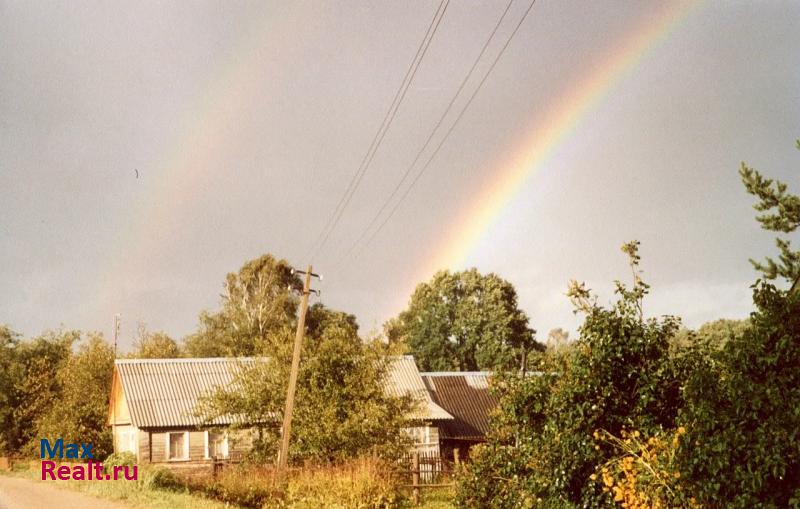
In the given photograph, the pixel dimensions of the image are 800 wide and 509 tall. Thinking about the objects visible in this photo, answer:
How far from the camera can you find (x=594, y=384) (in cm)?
1077

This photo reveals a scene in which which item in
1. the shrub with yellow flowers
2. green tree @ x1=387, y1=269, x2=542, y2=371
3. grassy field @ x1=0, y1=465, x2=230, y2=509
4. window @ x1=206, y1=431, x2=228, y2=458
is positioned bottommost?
window @ x1=206, y1=431, x2=228, y2=458

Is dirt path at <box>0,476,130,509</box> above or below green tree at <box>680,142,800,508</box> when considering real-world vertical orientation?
below

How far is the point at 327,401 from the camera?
27.2m

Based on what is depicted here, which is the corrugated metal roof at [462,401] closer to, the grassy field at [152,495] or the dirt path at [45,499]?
the grassy field at [152,495]

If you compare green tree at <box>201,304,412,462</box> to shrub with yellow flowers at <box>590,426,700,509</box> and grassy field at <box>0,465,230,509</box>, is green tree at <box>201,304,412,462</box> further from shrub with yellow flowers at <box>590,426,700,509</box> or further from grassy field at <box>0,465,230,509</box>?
shrub with yellow flowers at <box>590,426,700,509</box>

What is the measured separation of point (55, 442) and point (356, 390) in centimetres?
2752

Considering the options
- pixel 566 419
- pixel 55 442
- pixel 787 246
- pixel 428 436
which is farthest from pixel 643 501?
pixel 55 442

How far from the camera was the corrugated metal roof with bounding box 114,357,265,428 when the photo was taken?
125 ft

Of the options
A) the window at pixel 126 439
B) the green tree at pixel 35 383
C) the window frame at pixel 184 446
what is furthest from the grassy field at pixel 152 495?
the green tree at pixel 35 383

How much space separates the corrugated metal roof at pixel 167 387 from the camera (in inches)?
1497

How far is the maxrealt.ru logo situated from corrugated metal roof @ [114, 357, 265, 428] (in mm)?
4347

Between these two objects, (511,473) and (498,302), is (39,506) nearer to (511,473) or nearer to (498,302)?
(511,473)

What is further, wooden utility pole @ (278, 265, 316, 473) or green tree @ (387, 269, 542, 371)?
green tree @ (387, 269, 542, 371)

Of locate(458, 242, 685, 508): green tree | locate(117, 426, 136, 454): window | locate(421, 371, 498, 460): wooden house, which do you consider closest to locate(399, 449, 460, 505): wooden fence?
locate(458, 242, 685, 508): green tree
